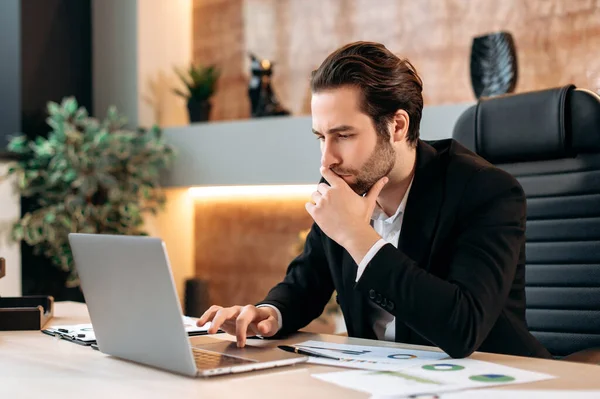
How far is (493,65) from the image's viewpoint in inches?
132

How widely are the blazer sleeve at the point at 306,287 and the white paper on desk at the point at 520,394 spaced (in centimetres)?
68

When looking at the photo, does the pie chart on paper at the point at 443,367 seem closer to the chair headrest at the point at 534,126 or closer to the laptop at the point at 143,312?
the laptop at the point at 143,312

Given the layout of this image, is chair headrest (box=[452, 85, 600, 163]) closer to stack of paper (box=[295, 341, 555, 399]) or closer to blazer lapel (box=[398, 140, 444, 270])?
blazer lapel (box=[398, 140, 444, 270])

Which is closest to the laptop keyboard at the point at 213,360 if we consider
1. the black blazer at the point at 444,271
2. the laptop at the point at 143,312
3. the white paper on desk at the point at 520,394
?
the laptop at the point at 143,312

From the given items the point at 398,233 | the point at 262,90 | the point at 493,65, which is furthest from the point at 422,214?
the point at 262,90

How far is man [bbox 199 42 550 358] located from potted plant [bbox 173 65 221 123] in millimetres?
2637

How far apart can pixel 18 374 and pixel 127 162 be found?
2.95 m

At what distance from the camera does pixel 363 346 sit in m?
1.51

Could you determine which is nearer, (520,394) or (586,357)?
(520,394)

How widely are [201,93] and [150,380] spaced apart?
3357mm

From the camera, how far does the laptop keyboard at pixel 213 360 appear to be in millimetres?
1275

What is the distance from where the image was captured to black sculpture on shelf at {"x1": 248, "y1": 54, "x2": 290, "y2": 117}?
4160 millimetres

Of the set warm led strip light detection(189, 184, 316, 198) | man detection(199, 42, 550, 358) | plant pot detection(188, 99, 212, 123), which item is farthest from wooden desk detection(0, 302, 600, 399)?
plant pot detection(188, 99, 212, 123)

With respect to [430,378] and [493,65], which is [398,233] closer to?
[430,378]
